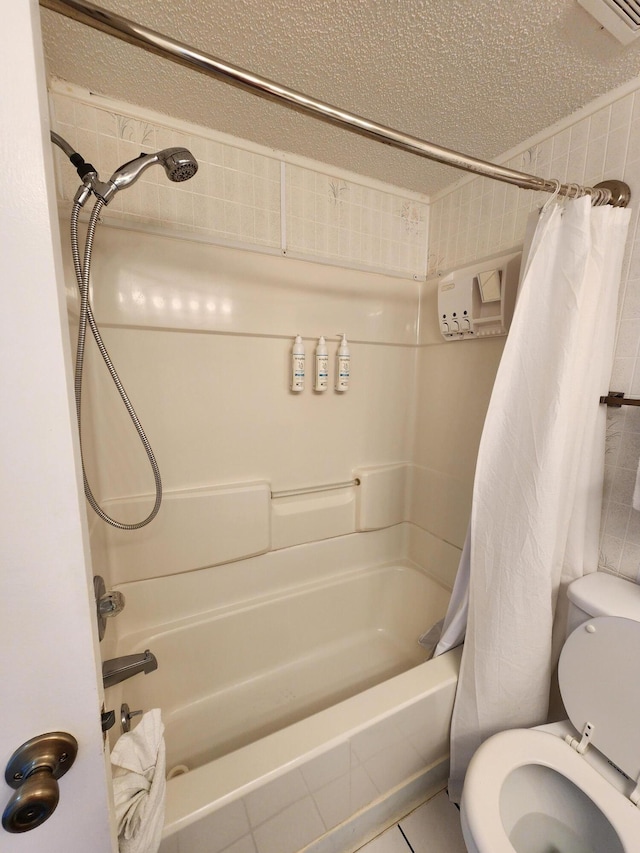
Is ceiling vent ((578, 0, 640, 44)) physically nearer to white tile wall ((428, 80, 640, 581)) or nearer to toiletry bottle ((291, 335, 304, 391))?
white tile wall ((428, 80, 640, 581))

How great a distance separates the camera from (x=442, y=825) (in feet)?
3.48

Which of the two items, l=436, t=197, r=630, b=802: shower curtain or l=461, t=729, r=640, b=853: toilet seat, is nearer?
l=461, t=729, r=640, b=853: toilet seat

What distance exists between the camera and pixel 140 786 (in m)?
0.69

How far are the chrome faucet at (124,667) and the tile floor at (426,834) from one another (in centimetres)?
85

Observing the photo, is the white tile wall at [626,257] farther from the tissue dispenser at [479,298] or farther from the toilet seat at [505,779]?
the toilet seat at [505,779]

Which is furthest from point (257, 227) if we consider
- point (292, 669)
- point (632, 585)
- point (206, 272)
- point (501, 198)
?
point (292, 669)

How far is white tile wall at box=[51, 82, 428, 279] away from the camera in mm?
1076

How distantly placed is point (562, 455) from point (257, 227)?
1.29 meters

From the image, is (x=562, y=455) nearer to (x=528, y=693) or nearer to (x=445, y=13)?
(x=528, y=693)

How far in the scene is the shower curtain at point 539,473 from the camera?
90 centimetres

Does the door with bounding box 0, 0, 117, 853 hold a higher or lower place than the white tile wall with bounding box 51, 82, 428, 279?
lower

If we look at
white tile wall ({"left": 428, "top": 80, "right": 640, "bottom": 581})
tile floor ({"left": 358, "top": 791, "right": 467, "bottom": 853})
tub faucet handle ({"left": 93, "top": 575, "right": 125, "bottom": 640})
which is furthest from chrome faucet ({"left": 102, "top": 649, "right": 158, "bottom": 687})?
white tile wall ({"left": 428, "top": 80, "right": 640, "bottom": 581})

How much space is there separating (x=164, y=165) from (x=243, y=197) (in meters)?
0.54

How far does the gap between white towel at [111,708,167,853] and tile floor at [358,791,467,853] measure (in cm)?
74
